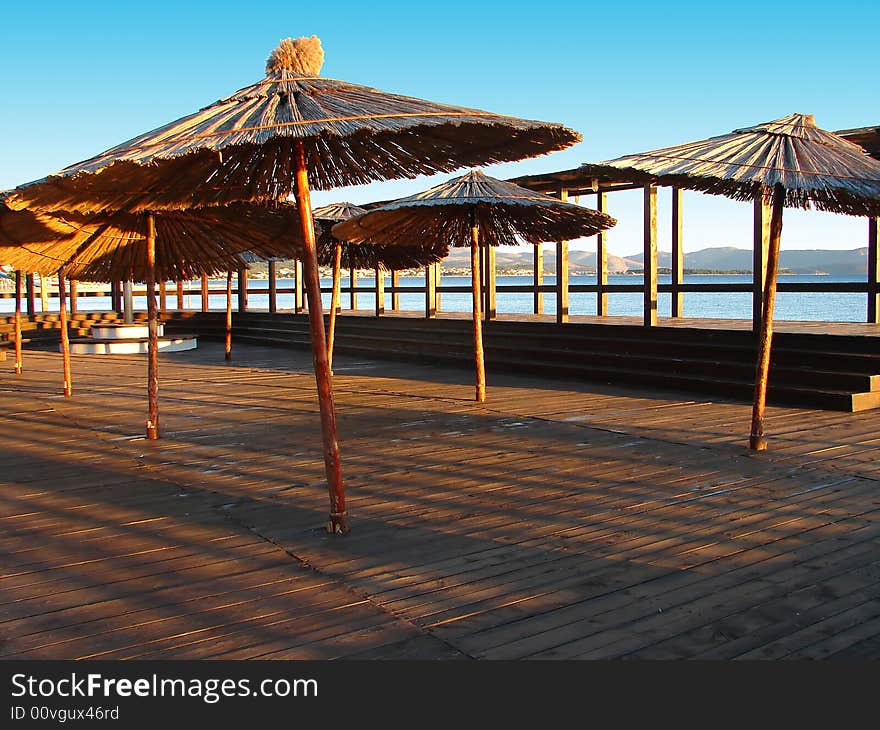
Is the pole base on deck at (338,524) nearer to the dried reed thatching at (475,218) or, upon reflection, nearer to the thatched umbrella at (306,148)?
the thatched umbrella at (306,148)

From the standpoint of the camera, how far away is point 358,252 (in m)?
11.7

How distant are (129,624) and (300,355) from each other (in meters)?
11.6

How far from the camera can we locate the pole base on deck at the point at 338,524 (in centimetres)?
381

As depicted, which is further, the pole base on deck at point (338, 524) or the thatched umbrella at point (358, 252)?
the thatched umbrella at point (358, 252)

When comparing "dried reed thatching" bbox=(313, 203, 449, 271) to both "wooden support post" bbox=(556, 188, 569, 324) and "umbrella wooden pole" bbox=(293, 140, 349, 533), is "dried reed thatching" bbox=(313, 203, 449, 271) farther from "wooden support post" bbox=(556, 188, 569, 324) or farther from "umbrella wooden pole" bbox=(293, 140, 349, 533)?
"umbrella wooden pole" bbox=(293, 140, 349, 533)

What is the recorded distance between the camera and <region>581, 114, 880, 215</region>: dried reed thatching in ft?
16.3

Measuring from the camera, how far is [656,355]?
9188 mm

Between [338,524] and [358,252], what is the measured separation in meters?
8.24

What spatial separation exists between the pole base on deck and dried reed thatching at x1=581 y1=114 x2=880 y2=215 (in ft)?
9.20

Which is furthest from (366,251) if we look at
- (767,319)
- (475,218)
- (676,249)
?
(767,319)

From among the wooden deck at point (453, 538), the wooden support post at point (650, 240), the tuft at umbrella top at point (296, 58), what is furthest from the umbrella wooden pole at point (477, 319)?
the tuft at umbrella top at point (296, 58)

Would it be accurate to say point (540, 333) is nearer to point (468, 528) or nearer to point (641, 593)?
point (468, 528)

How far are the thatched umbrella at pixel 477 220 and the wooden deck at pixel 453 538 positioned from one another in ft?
6.61

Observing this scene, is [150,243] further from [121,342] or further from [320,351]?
[121,342]
